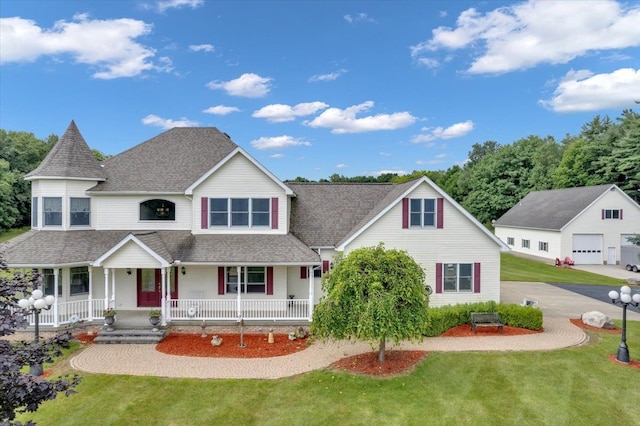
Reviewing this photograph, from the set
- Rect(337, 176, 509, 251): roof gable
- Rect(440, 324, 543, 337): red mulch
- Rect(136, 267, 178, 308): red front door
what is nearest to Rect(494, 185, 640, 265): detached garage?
Rect(337, 176, 509, 251): roof gable

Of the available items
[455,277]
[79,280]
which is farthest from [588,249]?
[79,280]

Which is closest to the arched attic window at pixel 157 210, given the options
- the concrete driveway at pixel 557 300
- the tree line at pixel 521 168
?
the concrete driveway at pixel 557 300

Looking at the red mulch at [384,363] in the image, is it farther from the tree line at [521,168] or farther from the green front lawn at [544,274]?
the tree line at [521,168]

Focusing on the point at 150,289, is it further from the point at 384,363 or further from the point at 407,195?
the point at 407,195

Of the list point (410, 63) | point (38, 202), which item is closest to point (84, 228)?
point (38, 202)

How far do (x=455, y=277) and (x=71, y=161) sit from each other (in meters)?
20.3

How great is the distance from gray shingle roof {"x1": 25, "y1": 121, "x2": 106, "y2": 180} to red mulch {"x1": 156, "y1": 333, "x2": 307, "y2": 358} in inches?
375

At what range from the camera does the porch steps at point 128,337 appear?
1498 centimetres

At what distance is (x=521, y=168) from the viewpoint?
63094 millimetres

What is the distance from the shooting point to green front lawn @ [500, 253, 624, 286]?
93.6 feet

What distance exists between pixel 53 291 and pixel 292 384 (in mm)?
12729

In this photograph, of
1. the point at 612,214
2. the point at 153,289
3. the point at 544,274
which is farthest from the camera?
the point at 612,214

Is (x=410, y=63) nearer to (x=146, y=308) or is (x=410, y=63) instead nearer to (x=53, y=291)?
(x=146, y=308)

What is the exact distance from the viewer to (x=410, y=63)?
29.5 metres
